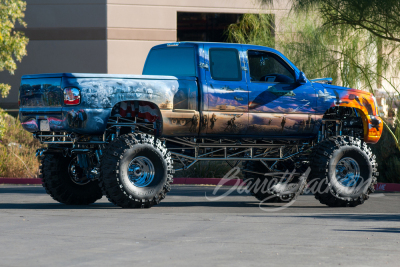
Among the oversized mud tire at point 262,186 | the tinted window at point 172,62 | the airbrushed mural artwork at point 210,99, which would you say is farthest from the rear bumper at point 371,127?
the tinted window at point 172,62

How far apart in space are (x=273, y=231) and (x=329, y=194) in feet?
10.1

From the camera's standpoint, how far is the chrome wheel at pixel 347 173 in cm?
1081

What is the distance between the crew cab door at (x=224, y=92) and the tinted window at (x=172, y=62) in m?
0.29

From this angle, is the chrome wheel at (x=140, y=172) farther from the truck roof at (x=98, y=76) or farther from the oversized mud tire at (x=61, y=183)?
the oversized mud tire at (x=61, y=183)

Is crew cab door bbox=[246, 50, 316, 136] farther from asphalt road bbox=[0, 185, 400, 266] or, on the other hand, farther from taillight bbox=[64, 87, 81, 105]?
taillight bbox=[64, 87, 81, 105]

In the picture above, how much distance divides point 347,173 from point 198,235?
434 centimetres

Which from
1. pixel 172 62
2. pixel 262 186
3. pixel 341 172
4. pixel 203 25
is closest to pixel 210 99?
pixel 172 62

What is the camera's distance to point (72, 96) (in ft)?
31.0

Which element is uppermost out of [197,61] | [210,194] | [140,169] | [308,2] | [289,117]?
[308,2]

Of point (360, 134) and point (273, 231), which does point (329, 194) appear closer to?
point (360, 134)

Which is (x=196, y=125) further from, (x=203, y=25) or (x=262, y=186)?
(x=203, y=25)

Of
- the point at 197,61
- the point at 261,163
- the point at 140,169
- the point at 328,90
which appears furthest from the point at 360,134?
the point at 140,169

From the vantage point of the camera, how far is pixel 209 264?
225 inches

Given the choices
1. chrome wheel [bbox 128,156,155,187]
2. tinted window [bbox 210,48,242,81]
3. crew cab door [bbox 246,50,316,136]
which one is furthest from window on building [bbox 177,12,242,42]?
chrome wheel [bbox 128,156,155,187]
